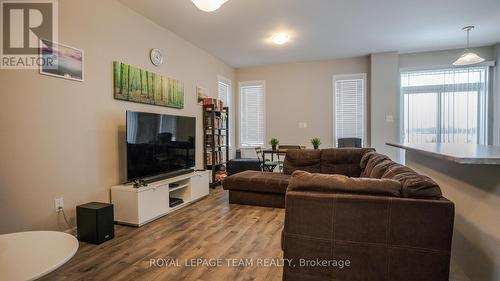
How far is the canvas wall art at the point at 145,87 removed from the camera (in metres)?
3.30

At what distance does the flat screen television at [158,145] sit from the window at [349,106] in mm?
3460

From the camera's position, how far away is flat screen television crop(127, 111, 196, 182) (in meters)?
3.14

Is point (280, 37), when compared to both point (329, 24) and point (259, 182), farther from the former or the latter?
point (259, 182)

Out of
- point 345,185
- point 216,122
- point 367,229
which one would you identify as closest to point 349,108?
point 216,122

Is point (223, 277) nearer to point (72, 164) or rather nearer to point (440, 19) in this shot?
point (72, 164)

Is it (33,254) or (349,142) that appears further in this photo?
(349,142)

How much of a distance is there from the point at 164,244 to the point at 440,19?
4750mm

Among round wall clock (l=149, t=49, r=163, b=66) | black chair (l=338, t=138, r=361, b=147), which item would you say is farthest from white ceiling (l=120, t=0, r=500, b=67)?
black chair (l=338, t=138, r=361, b=147)

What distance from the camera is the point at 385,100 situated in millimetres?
5504

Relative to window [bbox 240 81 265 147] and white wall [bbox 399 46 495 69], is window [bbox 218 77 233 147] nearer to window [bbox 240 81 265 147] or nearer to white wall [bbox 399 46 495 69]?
window [bbox 240 81 265 147]

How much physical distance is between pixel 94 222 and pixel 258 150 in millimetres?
3971

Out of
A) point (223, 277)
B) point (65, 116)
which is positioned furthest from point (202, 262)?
point (65, 116)

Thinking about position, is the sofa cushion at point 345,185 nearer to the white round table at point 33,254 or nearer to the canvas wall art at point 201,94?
the white round table at point 33,254

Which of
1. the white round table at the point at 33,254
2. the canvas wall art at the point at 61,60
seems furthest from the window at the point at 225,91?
the white round table at the point at 33,254
